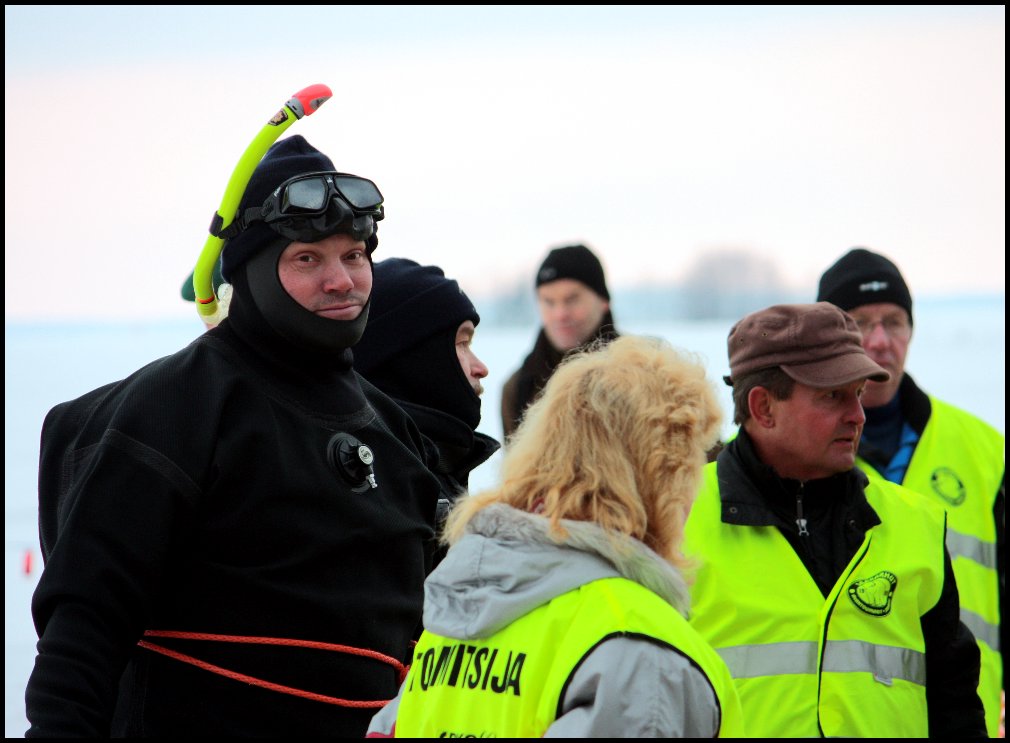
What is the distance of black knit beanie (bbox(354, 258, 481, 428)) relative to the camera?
135 inches

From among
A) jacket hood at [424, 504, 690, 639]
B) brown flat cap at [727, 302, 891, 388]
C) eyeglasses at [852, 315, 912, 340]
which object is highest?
brown flat cap at [727, 302, 891, 388]

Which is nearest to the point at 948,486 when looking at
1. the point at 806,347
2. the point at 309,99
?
the point at 806,347

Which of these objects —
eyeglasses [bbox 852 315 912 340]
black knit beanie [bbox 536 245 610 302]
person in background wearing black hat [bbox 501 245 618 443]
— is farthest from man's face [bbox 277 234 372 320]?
black knit beanie [bbox 536 245 610 302]

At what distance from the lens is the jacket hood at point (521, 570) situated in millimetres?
1949

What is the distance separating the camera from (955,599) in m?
2.94

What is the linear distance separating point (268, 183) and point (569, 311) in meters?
2.62

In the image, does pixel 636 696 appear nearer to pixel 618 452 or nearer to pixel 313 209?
pixel 618 452

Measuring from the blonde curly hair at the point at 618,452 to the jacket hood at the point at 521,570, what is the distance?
0.15 feet

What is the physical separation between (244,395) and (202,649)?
1.50 ft

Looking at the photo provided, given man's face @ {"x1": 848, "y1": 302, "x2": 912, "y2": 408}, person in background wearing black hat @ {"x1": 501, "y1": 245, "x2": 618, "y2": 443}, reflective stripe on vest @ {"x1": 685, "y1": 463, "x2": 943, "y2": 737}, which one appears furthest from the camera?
person in background wearing black hat @ {"x1": 501, "y1": 245, "x2": 618, "y2": 443}

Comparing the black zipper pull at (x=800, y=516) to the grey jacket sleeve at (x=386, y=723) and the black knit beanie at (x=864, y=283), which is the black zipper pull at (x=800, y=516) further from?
the black knit beanie at (x=864, y=283)

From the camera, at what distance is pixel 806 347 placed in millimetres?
3121

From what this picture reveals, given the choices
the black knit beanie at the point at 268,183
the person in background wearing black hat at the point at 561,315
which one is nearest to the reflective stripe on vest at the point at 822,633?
the black knit beanie at the point at 268,183

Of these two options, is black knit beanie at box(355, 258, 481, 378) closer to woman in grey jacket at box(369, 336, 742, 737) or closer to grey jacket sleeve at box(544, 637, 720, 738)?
woman in grey jacket at box(369, 336, 742, 737)
